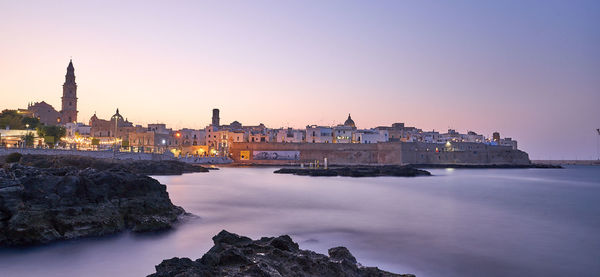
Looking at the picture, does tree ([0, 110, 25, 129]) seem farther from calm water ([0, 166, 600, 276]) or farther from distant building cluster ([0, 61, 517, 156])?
calm water ([0, 166, 600, 276])

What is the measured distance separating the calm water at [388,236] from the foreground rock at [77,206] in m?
0.57

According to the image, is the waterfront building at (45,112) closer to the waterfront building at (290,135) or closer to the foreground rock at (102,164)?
the waterfront building at (290,135)

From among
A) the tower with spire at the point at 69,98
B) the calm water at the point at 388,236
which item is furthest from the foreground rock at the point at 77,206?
the tower with spire at the point at 69,98

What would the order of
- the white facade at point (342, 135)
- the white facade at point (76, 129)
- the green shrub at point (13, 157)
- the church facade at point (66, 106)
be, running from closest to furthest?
the green shrub at point (13, 157) < the white facade at point (342, 135) < the white facade at point (76, 129) < the church facade at point (66, 106)

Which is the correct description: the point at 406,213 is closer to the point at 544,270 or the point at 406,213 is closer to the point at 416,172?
the point at 544,270

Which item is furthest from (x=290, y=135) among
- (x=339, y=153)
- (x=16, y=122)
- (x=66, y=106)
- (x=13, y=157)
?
(x=13, y=157)


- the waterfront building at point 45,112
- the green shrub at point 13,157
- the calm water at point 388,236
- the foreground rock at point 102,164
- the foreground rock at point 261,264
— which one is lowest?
the calm water at point 388,236

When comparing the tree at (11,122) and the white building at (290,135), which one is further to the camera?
the white building at (290,135)

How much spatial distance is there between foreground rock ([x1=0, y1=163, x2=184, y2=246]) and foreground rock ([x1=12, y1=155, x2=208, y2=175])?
8.26 metres

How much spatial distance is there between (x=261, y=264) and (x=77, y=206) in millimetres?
7964

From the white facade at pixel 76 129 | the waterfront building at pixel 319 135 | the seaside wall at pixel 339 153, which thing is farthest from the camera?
the white facade at pixel 76 129

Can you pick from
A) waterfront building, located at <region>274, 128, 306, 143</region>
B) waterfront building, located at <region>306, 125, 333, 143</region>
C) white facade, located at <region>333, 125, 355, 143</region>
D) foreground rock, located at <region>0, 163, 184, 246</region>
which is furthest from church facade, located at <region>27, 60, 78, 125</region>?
foreground rock, located at <region>0, 163, 184, 246</region>

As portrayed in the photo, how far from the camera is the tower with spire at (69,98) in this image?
9025 centimetres

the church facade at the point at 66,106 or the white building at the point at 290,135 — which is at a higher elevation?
the church facade at the point at 66,106
